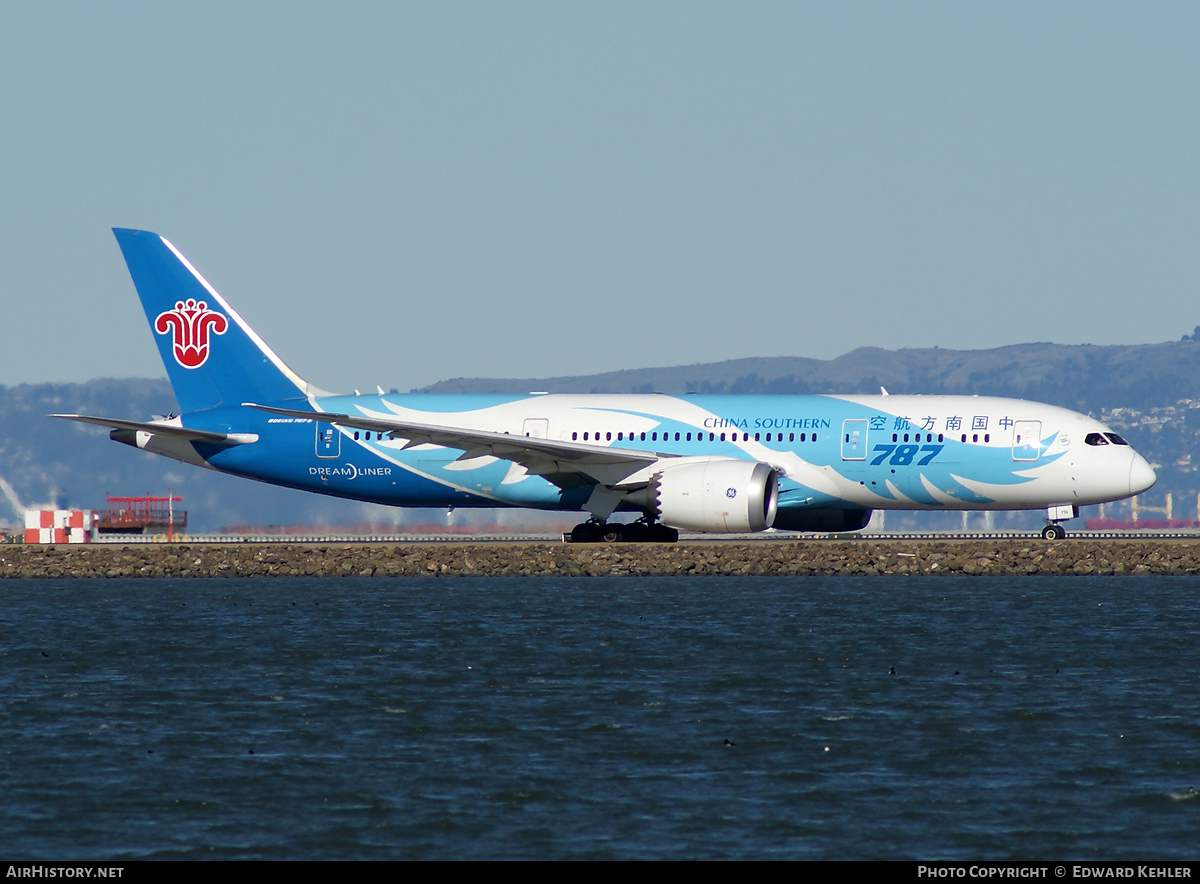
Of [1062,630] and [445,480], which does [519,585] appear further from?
[1062,630]

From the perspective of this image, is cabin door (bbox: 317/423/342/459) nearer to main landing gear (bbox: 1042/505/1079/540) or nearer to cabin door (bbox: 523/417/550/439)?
cabin door (bbox: 523/417/550/439)

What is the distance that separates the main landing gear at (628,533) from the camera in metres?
43.2

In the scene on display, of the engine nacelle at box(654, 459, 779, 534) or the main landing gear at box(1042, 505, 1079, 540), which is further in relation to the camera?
the main landing gear at box(1042, 505, 1079, 540)

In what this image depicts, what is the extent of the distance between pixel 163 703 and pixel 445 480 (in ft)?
71.5

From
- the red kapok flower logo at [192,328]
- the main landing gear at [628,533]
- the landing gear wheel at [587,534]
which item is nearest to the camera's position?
the main landing gear at [628,533]

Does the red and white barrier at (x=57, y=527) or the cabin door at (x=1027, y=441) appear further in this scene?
the red and white barrier at (x=57, y=527)

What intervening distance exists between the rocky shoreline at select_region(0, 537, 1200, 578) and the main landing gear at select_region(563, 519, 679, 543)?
2.07 feet

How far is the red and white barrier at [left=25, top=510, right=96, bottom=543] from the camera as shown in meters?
58.5

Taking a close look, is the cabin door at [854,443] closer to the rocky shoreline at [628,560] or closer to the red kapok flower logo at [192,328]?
the rocky shoreline at [628,560]

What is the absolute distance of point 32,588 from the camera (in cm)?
4584

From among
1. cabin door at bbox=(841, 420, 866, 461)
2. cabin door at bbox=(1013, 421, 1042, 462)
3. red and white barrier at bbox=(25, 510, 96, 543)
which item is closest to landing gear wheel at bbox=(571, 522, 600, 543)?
cabin door at bbox=(841, 420, 866, 461)

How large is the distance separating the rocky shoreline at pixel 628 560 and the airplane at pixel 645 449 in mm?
1075

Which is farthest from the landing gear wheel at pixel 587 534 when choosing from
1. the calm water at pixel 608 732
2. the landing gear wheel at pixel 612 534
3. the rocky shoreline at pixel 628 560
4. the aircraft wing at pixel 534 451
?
the calm water at pixel 608 732
